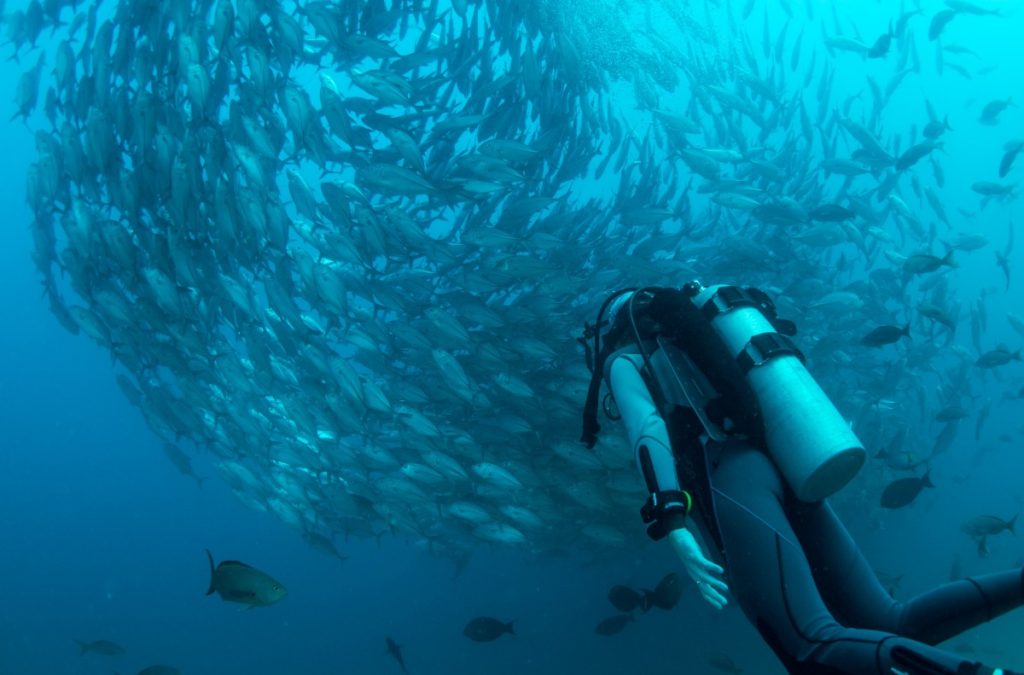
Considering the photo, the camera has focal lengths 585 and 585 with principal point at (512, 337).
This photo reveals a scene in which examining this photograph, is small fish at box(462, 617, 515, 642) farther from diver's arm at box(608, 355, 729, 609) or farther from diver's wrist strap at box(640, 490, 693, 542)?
diver's wrist strap at box(640, 490, 693, 542)

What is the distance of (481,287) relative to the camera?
7895mm

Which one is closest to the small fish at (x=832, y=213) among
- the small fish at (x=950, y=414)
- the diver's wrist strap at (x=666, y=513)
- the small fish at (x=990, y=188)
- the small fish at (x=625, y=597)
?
the small fish at (x=950, y=414)

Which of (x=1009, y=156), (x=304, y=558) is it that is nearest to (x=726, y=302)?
(x=1009, y=156)

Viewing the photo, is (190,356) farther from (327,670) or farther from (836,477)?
(327,670)

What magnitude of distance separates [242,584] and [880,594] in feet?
15.6

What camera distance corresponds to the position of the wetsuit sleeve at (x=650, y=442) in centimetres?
235

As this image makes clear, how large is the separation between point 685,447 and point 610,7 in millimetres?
12138

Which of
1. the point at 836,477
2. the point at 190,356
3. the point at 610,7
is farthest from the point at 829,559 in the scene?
the point at 610,7

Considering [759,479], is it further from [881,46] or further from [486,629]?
[881,46]

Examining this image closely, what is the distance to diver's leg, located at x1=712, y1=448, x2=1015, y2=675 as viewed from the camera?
5.89 feet

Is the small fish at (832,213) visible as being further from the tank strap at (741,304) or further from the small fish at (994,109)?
the small fish at (994,109)

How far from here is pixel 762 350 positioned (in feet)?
8.82

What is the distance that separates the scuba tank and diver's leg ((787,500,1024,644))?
0.20 metres

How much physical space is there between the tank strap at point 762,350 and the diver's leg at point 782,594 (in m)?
0.40
